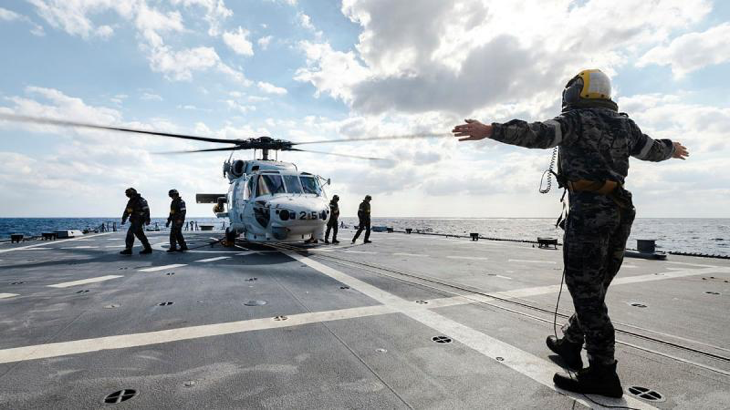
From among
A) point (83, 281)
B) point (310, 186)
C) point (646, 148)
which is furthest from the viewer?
point (310, 186)

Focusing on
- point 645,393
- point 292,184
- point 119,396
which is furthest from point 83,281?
point 645,393

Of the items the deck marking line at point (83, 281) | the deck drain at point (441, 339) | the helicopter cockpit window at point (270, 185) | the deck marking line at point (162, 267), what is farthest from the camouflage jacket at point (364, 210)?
the deck drain at point (441, 339)

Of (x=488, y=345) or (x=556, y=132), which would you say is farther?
(x=488, y=345)

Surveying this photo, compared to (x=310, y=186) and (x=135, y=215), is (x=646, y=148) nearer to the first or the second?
(x=310, y=186)

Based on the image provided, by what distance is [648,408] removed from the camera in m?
2.16

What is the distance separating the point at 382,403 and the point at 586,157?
7.66ft

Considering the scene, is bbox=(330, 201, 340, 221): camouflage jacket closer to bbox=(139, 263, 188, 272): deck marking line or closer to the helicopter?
the helicopter

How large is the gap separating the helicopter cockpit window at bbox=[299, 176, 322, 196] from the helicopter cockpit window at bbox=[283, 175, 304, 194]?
0.20 metres

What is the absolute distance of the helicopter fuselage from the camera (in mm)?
11297

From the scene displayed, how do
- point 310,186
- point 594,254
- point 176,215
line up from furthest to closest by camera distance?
point 310,186 → point 176,215 → point 594,254

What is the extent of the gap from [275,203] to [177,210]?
3.17 metres

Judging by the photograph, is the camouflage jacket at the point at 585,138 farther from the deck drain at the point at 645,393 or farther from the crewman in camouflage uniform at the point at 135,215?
the crewman in camouflage uniform at the point at 135,215

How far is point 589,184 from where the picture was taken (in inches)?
105

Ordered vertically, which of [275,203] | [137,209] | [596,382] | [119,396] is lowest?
[119,396]
